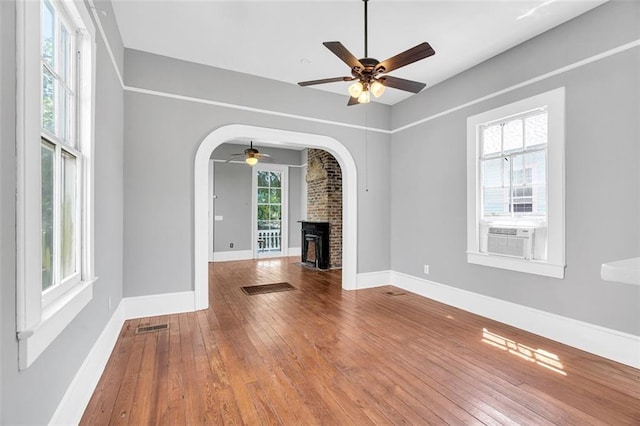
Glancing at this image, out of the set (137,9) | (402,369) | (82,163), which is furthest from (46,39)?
(402,369)

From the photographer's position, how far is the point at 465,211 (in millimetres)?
4266

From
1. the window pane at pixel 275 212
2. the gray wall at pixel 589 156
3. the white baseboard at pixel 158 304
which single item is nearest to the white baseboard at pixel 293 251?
the window pane at pixel 275 212

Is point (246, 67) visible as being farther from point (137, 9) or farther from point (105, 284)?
point (105, 284)

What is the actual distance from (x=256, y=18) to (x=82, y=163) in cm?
220

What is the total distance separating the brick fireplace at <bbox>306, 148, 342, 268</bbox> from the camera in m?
7.11

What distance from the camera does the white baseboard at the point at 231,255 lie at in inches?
321

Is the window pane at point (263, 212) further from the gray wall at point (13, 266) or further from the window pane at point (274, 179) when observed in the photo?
the gray wall at point (13, 266)

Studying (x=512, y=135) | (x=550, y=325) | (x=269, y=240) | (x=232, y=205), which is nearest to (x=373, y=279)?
(x=550, y=325)

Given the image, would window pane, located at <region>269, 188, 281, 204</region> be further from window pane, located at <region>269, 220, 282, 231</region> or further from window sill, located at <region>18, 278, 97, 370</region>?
window sill, located at <region>18, 278, 97, 370</region>

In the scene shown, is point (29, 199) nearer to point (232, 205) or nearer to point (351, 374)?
point (351, 374)

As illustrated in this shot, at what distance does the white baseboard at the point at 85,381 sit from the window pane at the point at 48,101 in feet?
4.86

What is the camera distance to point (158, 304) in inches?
153

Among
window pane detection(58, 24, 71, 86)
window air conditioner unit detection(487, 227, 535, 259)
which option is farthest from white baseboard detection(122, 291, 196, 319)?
window air conditioner unit detection(487, 227, 535, 259)

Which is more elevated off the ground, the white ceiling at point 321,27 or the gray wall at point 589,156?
the white ceiling at point 321,27
